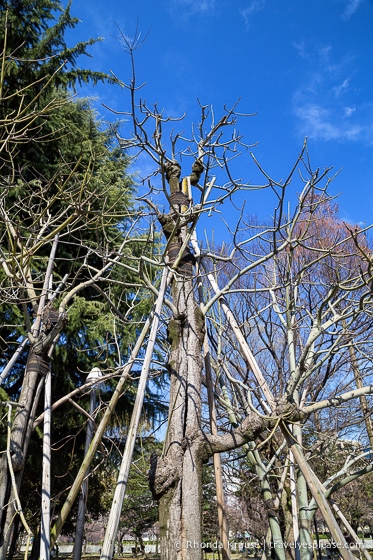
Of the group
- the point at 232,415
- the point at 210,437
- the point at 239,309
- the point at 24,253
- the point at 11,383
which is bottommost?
the point at 210,437

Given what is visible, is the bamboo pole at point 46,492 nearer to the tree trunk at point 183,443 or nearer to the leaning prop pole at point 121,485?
the leaning prop pole at point 121,485

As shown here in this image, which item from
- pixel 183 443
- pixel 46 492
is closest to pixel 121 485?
pixel 46 492

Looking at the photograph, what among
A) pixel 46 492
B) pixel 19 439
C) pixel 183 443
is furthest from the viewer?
pixel 183 443

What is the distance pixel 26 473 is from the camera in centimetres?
680

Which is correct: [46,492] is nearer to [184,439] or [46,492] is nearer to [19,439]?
[19,439]

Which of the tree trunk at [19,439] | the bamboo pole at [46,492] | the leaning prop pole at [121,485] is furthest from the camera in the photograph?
the tree trunk at [19,439]

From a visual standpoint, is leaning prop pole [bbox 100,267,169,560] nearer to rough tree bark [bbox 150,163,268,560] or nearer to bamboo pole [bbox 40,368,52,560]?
bamboo pole [bbox 40,368,52,560]

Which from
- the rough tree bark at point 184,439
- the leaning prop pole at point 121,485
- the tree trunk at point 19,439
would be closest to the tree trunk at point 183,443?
the rough tree bark at point 184,439

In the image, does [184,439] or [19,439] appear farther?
[184,439]

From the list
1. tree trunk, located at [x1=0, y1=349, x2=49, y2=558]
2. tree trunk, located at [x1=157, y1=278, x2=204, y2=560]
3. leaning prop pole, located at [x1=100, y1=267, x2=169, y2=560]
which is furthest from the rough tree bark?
tree trunk, located at [x1=0, y1=349, x2=49, y2=558]

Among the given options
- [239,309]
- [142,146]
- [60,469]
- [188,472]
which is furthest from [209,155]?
[60,469]

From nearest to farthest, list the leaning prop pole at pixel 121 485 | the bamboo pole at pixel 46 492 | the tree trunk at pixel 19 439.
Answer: the leaning prop pole at pixel 121 485 < the bamboo pole at pixel 46 492 < the tree trunk at pixel 19 439

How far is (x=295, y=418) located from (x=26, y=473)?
599cm

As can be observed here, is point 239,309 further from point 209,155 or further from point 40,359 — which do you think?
point 40,359
